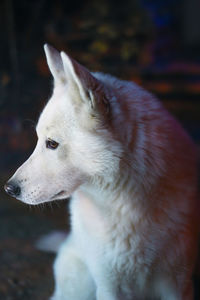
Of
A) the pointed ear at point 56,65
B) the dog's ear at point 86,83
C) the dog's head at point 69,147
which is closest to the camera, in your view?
the dog's ear at point 86,83

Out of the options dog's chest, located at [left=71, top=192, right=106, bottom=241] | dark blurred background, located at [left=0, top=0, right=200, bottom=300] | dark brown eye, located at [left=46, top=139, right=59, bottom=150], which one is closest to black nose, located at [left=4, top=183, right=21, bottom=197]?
dark brown eye, located at [left=46, top=139, right=59, bottom=150]

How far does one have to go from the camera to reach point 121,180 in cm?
183

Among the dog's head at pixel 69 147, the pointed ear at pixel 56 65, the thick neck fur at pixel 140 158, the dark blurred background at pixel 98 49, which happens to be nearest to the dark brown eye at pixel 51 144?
the dog's head at pixel 69 147

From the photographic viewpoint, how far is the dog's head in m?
1.67

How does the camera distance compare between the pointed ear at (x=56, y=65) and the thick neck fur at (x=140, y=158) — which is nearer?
the thick neck fur at (x=140, y=158)

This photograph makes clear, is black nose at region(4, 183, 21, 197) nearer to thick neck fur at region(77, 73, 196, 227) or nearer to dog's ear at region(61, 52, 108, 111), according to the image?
thick neck fur at region(77, 73, 196, 227)

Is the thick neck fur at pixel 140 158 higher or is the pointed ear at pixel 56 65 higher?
the pointed ear at pixel 56 65

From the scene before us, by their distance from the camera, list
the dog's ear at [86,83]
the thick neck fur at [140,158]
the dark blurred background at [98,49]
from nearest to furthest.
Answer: the dog's ear at [86,83]
the thick neck fur at [140,158]
the dark blurred background at [98,49]

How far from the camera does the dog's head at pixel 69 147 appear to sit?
1.67m

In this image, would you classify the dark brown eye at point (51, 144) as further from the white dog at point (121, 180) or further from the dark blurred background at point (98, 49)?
the dark blurred background at point (98, 49)

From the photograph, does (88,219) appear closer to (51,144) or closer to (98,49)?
(51,144)

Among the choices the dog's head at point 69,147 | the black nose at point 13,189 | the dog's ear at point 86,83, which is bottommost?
the black nose at point 13,189

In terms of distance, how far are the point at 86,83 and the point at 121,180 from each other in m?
0.60

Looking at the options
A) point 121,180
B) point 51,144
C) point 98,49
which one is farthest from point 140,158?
point 98,49
